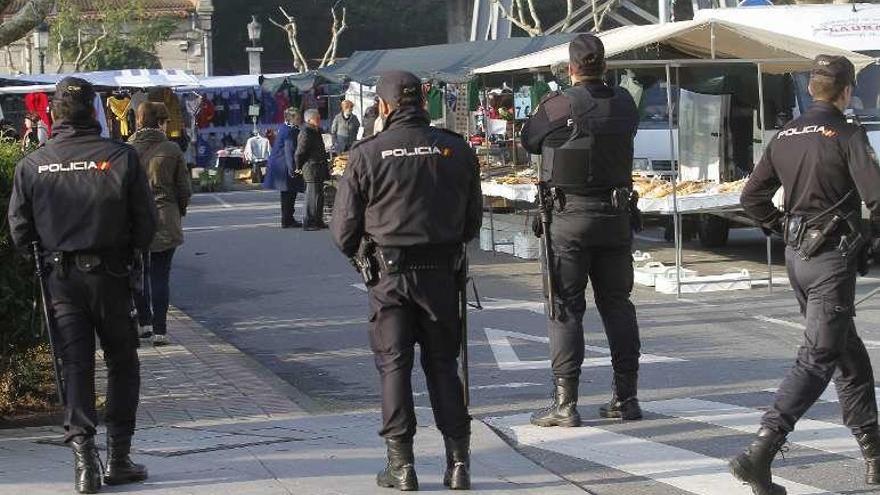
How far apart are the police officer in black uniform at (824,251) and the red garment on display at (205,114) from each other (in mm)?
34830

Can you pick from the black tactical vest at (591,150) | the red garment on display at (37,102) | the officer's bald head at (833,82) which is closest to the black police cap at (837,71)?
the officer's bald head at (833,82)

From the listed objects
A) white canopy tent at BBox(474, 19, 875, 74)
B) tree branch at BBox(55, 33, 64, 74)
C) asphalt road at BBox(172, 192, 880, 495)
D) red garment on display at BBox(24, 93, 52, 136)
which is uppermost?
tree branch at BBox(55, 33, 64, 74)

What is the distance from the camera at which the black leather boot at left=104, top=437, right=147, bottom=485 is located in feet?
23.9

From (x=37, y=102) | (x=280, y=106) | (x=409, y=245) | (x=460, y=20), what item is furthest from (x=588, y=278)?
(x=460, y=20)

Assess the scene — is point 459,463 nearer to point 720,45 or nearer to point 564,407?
point 564,407

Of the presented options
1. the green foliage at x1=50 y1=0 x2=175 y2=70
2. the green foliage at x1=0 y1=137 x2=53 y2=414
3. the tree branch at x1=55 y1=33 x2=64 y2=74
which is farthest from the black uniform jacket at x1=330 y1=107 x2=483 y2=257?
the tree branch at x1=55 y1=33 x2=64 y2=74

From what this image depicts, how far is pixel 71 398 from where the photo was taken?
7172 mm

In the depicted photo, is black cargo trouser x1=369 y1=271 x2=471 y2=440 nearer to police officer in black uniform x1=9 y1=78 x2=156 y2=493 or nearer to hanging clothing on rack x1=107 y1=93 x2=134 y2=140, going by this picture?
police officer in black uniform x1=9 y1=78 x2=156 y2=493

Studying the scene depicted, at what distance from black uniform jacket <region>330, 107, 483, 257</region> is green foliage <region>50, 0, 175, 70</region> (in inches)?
1778

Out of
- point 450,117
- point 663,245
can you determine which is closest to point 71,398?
point 663,245

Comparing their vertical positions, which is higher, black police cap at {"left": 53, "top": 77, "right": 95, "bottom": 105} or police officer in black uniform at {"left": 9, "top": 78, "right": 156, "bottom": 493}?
black police cap at {"left": 53, "top": 77, "right": 95, "bottom": 105}

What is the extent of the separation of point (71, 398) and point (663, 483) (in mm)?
2704

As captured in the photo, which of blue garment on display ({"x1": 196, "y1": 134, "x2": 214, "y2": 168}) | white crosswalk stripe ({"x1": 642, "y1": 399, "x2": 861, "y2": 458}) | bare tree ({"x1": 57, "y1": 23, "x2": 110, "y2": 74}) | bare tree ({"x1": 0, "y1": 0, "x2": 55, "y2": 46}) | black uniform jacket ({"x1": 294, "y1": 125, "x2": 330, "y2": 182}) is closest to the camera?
white crosswalk stripe ({"x1": 642, "y1": 399, "x2": 861, "y2": 458})

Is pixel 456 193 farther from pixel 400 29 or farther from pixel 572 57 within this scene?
pixel 400 29
